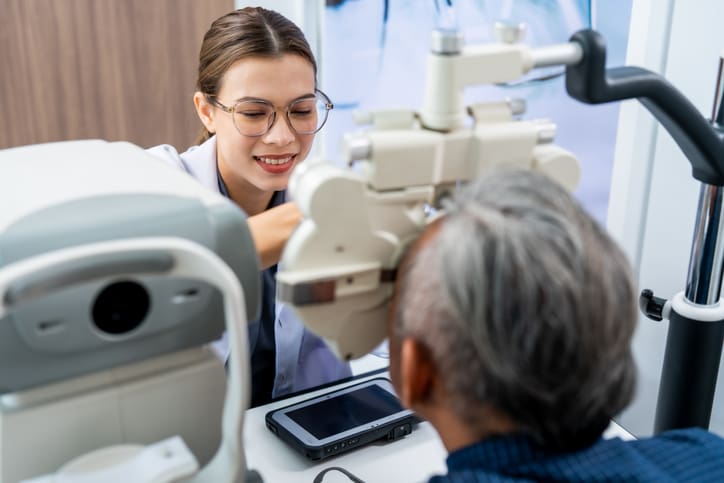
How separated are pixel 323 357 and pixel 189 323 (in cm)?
80

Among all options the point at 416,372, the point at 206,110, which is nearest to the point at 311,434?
the point at 416,372

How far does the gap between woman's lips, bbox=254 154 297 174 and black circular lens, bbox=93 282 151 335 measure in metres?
0.80

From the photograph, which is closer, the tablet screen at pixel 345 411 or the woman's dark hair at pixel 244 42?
the tablet screen at pixel 345 411

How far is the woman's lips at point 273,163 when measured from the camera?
1.43 metres

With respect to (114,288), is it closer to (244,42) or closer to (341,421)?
(341,421)

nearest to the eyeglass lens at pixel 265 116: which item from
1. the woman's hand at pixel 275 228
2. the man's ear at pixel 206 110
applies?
the man's ear at pixel 206 110

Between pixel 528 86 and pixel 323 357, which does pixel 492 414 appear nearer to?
pixel 323 357

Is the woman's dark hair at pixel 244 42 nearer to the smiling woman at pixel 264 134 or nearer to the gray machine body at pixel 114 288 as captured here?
the smiling woman at pixel 264 134

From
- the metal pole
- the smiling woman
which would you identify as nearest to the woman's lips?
the smiling woman

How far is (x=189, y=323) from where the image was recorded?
2.22 feet

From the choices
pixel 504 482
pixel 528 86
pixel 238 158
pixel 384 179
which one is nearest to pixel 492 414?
pixel 504 482

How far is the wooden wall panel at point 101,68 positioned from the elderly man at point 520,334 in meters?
1.74

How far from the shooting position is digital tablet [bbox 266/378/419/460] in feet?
3.43

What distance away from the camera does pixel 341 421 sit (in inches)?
43.2
